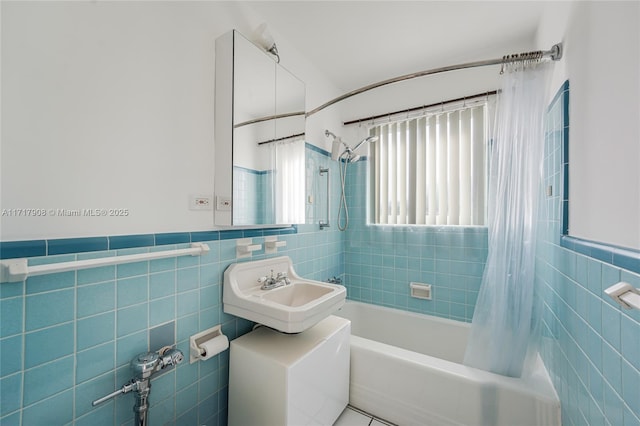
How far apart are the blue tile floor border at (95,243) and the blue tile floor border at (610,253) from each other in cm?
146

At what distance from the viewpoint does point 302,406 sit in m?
1.15

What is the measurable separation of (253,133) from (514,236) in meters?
1.55

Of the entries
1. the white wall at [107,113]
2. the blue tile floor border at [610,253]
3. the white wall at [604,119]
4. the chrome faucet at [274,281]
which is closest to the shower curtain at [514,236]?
the white wall at [604,119]

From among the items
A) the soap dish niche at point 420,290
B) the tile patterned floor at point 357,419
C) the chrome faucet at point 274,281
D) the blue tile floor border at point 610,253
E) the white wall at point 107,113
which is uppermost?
the white wall at point 107,113

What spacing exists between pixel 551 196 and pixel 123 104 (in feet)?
6.51

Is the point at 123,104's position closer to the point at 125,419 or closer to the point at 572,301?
the point at 125,419

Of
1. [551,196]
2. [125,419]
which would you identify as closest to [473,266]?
[551,196]

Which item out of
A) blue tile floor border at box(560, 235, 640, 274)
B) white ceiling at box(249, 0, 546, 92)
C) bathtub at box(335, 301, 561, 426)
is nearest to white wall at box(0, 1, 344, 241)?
white ceiling at box(249, 0, 546, 92)

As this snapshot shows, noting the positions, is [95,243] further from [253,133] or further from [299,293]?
[299,293]

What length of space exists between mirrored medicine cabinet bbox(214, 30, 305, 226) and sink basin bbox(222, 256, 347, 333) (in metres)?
0.27

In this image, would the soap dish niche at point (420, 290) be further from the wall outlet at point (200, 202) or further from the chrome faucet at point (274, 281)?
the wall outlet at point (200, 202)

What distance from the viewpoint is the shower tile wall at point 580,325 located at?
0.64 meters

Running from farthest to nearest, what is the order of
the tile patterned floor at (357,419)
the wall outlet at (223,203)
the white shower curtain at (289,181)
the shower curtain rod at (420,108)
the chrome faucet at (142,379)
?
the shower curtain rod at (420,108), the white shower curtain at (289,181), the tile patterned floor at (357,419), the wall outlet at (223,203), the chrome faucet at (142,379)

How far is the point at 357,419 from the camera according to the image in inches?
57.6
